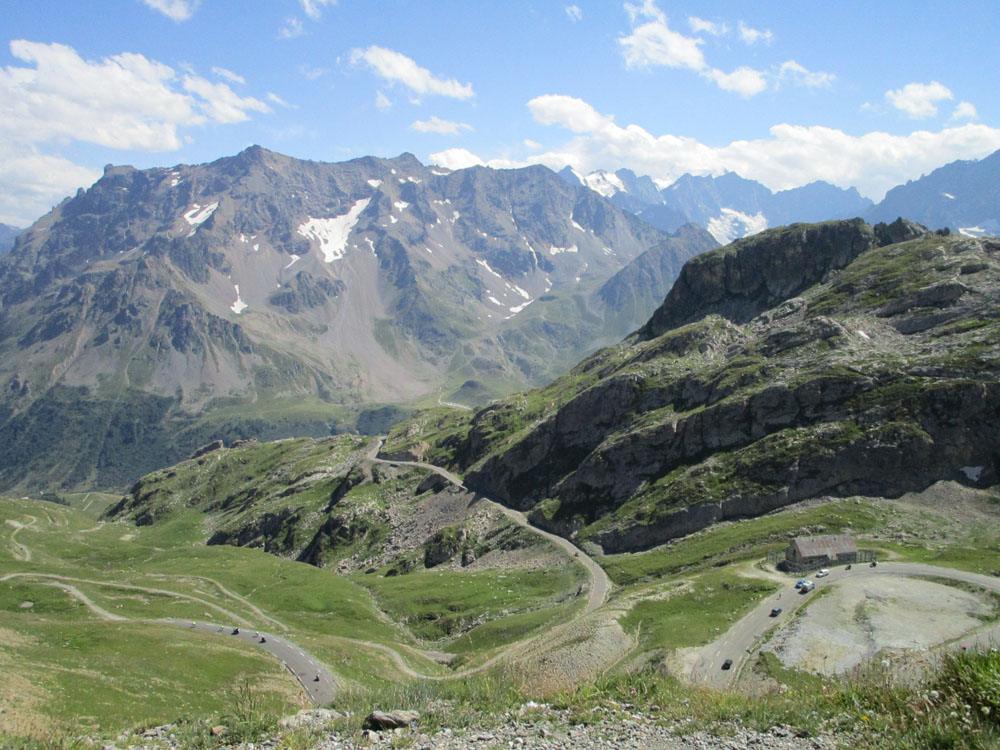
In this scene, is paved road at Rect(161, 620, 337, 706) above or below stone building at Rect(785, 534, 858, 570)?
below

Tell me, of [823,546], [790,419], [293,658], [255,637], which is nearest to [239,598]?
[255,637]

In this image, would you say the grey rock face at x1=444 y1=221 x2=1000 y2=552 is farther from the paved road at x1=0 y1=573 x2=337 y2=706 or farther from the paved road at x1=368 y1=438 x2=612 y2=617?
the paved road at x1=0 y1=573 x2=337 y2=706

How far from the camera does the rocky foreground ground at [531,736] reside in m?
23.3

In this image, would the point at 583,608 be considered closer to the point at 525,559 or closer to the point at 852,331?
the point at 525,559

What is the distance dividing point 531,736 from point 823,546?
85.5 metres

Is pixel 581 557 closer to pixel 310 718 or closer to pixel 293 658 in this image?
pixel 293 658

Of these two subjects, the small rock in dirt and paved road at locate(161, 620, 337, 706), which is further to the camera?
paved road at locate(161, 620, 337, 706)

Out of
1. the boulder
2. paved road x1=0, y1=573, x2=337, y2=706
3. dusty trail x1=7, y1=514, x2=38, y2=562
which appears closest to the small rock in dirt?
the boulder

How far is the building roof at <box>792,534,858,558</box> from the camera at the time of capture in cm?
9488

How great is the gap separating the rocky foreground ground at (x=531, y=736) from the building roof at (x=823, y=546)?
7960cm

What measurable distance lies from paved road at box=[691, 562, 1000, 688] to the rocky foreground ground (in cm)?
3600

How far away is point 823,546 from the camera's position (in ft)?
315

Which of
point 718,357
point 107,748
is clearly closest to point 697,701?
point 107,748

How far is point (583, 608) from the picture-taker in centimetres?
10419
